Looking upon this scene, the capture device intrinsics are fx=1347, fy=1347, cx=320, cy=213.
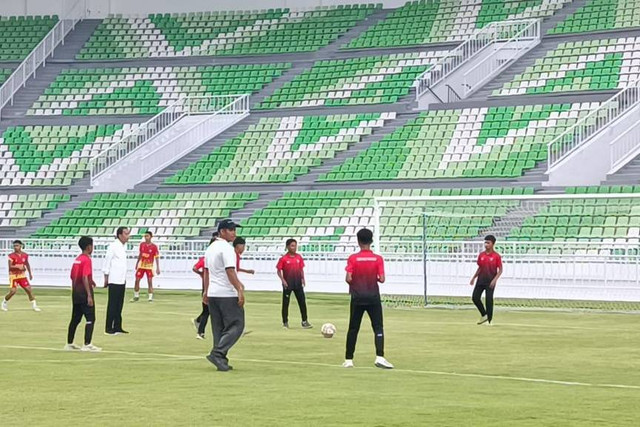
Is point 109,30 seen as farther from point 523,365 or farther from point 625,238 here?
point 523,365

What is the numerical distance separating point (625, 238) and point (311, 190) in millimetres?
15491

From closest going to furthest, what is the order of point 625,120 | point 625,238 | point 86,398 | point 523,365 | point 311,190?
point 86,398 → point 523,365 → point 625,238 → point 625,120 → point 311,190

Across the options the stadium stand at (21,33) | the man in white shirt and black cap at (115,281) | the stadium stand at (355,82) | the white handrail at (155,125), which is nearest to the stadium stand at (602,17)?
the stadium stand at (355,82)

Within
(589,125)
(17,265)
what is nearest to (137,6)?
(589,125)

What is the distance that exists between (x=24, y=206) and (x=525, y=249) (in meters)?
23.1

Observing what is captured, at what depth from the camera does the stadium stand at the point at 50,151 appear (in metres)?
52.9

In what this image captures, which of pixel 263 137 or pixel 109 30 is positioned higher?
pixel 109 30

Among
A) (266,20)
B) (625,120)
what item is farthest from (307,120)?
(625,120)

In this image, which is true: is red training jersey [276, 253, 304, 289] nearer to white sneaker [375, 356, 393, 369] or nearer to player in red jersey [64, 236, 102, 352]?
player in red jersey [64, 236, 102, 352]

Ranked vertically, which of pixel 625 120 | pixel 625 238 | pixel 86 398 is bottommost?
pixel 86 398

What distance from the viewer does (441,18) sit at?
55812 millimetres

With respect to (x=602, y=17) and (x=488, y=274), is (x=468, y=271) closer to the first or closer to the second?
(x=488, y=274)

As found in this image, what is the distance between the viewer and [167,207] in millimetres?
48281

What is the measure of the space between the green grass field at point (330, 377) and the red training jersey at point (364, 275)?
101 cm
